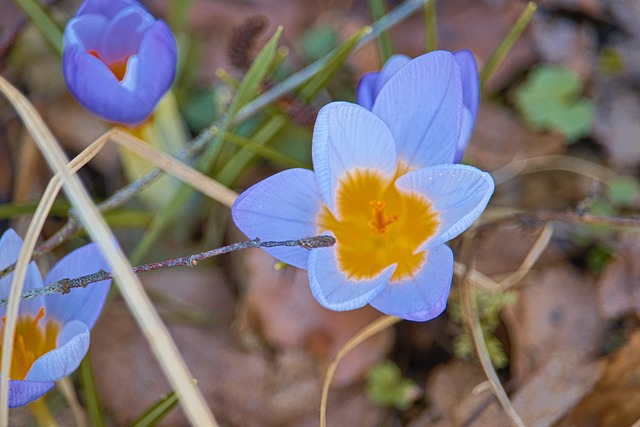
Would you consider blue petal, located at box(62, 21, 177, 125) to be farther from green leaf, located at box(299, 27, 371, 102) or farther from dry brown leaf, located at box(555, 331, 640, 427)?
dry brown leaf, located at box(555, 331, 640, 427)

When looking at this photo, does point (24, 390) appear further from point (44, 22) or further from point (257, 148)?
point (44, 22)

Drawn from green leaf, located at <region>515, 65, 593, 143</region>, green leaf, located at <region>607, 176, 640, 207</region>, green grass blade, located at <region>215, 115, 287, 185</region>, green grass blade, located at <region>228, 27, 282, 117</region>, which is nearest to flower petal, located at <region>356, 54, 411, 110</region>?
green grass blade, located at <region>228, 27, 282, 117</region>

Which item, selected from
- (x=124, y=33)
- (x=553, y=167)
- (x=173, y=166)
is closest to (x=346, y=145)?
(x=173, y=166)

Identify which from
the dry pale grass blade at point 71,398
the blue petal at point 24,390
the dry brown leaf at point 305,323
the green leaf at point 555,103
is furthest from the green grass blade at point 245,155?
the green leaf at point 555,103

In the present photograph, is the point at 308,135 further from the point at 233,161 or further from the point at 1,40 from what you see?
the point at 1,40

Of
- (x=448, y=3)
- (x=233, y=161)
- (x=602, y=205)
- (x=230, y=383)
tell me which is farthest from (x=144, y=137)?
(x=602, y=205)

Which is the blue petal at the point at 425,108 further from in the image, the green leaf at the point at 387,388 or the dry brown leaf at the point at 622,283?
the dry brown leaf at the point at 622,283
